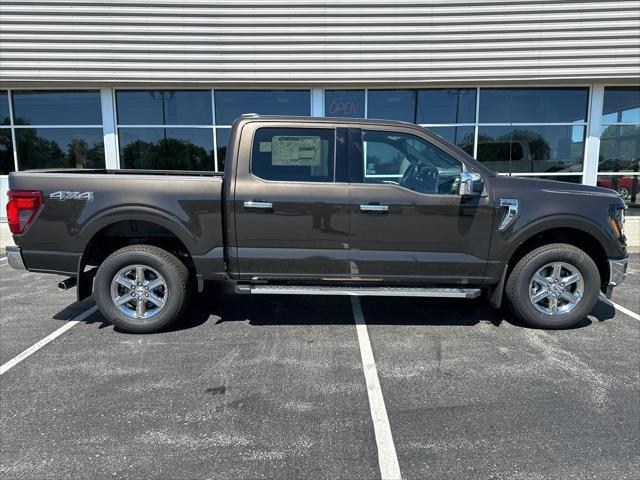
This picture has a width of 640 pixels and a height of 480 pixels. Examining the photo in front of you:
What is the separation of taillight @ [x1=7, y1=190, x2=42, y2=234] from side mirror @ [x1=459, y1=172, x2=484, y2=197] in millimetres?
3854

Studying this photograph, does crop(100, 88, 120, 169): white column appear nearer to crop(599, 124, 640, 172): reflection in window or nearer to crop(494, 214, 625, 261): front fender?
crop(494, 214, 625, 261): front fender

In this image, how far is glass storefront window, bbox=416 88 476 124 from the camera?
10078 mm

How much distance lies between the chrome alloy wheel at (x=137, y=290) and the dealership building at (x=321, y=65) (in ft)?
22.1

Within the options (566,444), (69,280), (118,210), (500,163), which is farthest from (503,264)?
(500,163)

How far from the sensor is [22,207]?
3.89 m

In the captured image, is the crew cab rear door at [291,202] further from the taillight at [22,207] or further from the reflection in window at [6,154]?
the reflection in window at [6,154]

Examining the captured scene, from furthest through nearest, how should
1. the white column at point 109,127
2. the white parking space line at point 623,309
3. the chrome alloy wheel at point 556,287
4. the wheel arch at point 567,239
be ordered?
1. the white column at point 109,127
2. the white parking space line at point 623,309
3. the chrome alloy wheel at point 556,287
4. the wheel arch at point 567,239

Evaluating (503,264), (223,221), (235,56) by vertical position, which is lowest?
(503,264)

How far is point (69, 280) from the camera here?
4.11 m

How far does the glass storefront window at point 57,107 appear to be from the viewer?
10.2 meters

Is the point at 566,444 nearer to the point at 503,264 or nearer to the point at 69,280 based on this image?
the point at 503,264

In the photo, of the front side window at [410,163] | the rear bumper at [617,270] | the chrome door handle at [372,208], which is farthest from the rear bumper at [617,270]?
the chrome door handle at [372,208]

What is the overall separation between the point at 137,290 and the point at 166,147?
283 inches

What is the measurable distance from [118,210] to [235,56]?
6.77 meters
